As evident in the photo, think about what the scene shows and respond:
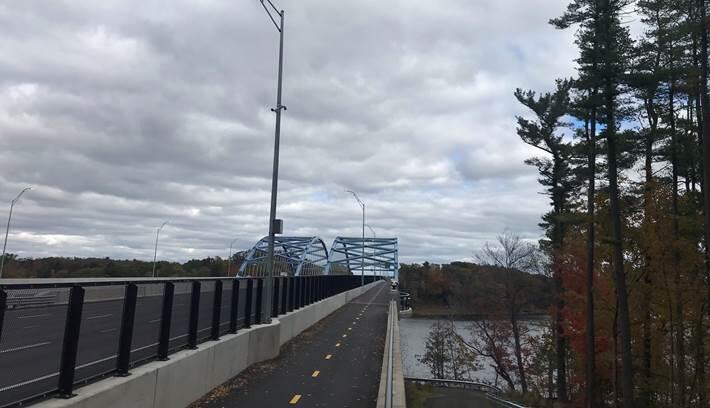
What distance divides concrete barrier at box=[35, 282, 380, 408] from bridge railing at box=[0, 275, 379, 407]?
8.0 inches

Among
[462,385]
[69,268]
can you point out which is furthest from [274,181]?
[69,268]

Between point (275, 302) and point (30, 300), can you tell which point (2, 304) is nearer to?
point (30, 300)

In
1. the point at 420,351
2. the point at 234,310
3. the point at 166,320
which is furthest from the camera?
the point at 420,351

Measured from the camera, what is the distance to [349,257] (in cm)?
13562

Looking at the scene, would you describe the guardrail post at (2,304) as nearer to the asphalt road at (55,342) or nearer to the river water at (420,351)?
the asphalt road at (55,342)

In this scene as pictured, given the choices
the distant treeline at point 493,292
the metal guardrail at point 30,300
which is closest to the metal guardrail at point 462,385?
the distant treeline at point 493,292

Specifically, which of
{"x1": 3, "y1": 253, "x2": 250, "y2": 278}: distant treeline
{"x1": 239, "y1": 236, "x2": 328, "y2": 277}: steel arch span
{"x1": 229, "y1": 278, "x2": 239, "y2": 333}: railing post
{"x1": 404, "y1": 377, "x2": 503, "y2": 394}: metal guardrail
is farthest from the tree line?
{"x1": 239, "y1": 236, "x2": 328, "y2": 277}: steel arch span

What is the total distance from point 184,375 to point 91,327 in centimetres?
266

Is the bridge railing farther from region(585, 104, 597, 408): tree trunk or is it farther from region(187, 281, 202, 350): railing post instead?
region(585, 104, 597, 408): tree trunk

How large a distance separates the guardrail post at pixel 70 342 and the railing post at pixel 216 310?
511cm

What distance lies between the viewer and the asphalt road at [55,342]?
526 cm

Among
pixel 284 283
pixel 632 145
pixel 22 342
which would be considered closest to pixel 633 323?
pixel 632 145

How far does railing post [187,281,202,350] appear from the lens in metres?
10.0

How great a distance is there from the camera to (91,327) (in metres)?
6.63
